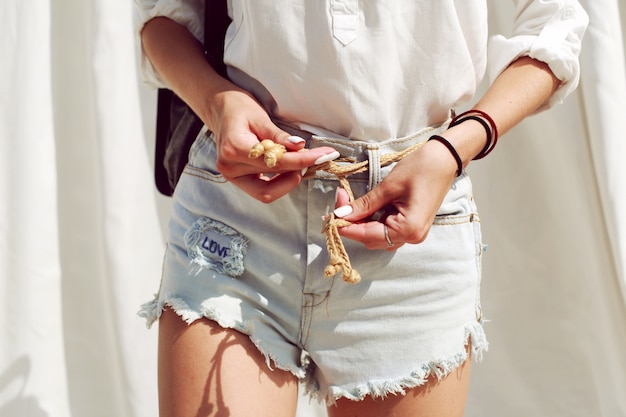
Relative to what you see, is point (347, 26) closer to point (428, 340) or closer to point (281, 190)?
point (281, 190)

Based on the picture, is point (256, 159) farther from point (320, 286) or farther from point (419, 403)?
point (419, 403)

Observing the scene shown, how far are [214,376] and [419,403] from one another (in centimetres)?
29

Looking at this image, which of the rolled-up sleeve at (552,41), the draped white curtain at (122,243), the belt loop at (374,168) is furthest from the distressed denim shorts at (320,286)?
the draped white curtain at (122,243)

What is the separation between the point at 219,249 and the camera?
95 centimetres

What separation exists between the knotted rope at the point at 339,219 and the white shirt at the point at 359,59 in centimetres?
3

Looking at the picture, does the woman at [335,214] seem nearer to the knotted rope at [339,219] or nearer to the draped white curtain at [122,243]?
the knotted rope at [339,219]

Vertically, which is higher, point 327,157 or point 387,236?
point 327,157

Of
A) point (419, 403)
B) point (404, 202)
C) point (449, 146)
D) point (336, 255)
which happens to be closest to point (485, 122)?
point (449, 146)

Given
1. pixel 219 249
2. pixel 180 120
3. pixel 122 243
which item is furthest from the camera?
pixel 122 243

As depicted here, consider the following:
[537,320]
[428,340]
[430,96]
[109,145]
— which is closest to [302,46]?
[430,96]

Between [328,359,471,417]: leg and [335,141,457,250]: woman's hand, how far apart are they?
229mm

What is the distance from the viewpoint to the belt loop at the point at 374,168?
93 centimetres

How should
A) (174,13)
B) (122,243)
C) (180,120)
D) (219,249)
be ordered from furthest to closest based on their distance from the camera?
(122,243), (180,120), (174,13), (219,249)

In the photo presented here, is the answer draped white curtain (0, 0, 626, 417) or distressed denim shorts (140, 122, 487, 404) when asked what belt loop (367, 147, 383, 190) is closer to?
distressed denim shorts (140, 122, 487, 404)
